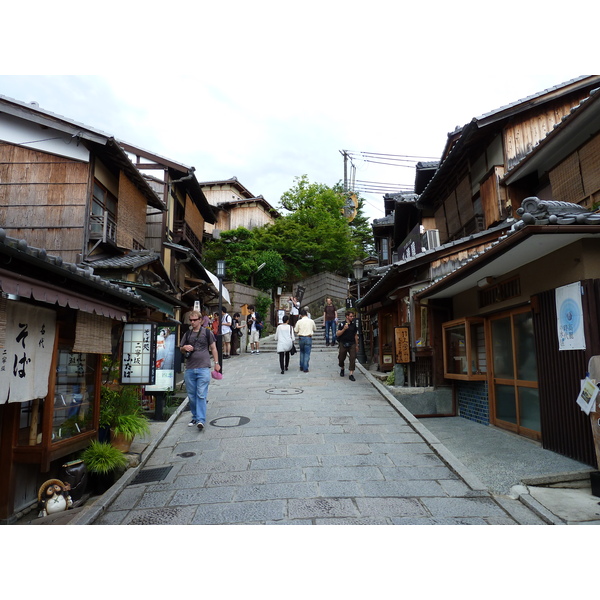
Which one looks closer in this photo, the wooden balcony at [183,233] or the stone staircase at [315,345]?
the wooden balcony at [183,233]

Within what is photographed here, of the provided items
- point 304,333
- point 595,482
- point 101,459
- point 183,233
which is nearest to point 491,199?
point 304,333

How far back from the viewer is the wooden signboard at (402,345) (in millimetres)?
12898

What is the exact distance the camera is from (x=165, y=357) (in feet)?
31.8

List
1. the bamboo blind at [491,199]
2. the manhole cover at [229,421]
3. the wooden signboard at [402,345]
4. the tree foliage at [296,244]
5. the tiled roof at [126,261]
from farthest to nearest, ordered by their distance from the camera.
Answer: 1. the tree foliage at [296,244]
2. the tiled roof at [126,261]
3. the wooden signboard at [402,345]
4. the bamboo blind at [491,199]
5. the manhole cover at [229,421]

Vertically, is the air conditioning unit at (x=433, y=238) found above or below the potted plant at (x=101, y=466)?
above

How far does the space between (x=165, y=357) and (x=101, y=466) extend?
387 centimetres

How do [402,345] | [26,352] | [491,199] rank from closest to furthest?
[26,352] < [491,199] < [402,345]

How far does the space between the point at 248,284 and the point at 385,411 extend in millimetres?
22615

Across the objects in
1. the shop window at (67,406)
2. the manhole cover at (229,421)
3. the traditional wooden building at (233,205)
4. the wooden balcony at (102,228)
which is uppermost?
the traditional wooden building at (233,205)

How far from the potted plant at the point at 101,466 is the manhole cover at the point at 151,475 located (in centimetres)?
35

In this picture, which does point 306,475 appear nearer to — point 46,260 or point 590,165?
point 46,260

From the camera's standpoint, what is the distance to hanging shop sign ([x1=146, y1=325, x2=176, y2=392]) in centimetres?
953

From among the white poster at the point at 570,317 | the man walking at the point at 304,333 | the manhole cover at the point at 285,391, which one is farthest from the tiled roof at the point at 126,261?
the white poster at the point at 570,317

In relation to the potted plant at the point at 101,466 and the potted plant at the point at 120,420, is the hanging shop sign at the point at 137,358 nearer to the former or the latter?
the potted plant at the point at 120,420
